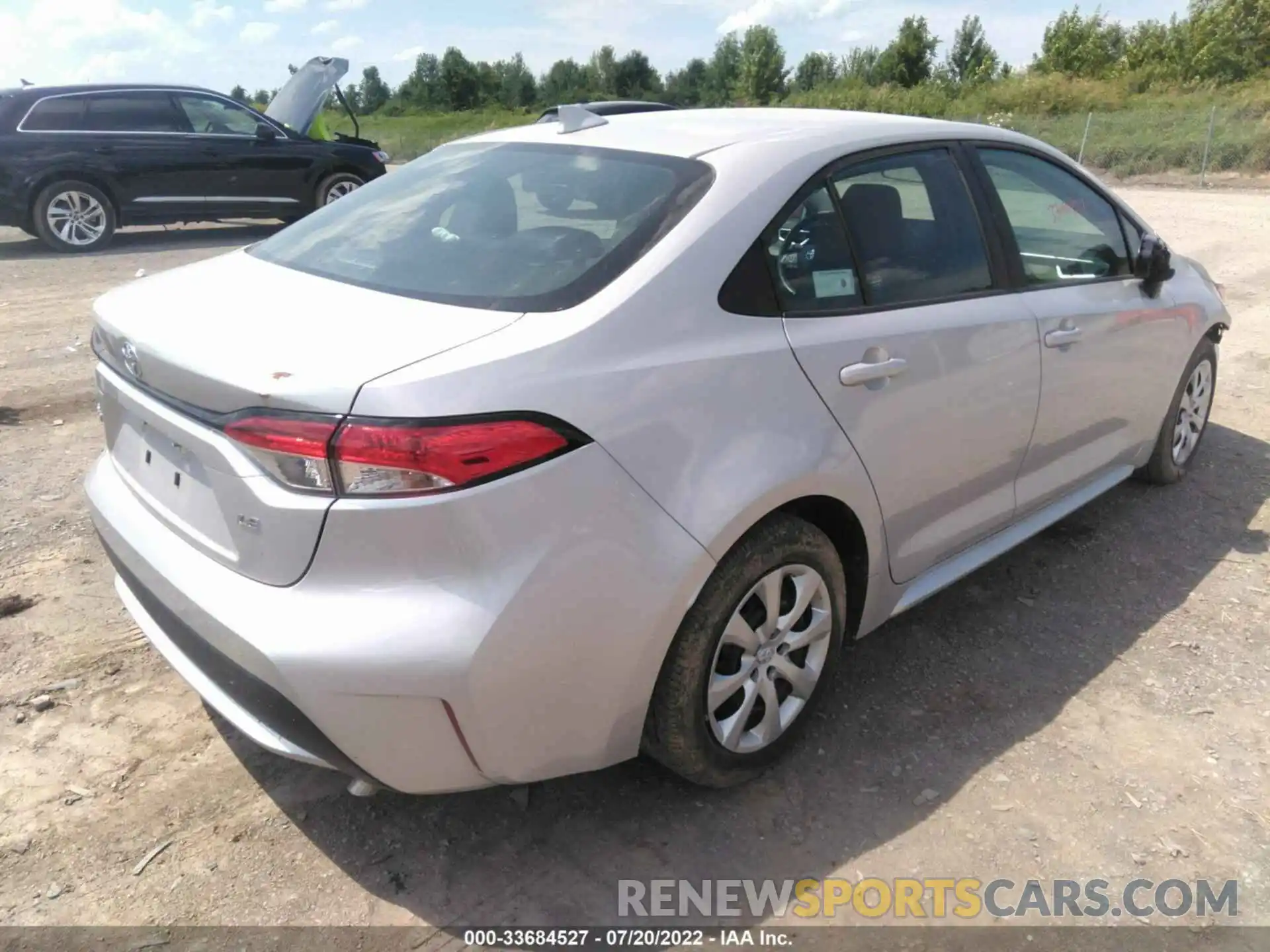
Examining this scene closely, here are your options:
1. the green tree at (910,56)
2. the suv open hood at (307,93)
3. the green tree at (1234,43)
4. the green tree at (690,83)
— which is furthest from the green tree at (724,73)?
the suv open hood at (307,93)

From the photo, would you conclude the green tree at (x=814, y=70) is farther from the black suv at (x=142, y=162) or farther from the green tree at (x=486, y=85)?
the black suv at (x=142, y=162)

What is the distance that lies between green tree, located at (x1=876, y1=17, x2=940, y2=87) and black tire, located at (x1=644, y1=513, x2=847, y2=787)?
53.2 m

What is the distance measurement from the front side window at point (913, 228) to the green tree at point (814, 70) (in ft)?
209

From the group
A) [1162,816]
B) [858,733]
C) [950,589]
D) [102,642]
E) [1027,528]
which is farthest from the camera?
[950,589]

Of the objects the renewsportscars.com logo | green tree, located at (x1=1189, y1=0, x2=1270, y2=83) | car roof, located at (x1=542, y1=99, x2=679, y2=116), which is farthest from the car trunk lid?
green tree, located at (x1=1189, y1=0, x2=1270, y2=83)

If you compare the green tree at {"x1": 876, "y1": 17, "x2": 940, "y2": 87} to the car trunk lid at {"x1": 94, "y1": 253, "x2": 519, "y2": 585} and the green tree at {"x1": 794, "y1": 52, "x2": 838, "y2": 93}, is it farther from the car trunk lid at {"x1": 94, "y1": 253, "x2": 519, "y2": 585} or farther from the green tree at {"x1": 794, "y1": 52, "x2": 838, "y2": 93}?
the car trunk lid at {"x1": 94, "y1": 253, "x2": 519, "y2": 585}

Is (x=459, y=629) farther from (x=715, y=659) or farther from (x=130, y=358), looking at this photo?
(x=130, y=358)

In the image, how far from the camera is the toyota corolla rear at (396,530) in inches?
76.0

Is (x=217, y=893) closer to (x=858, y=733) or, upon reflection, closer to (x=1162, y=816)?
(x=858, y=733)

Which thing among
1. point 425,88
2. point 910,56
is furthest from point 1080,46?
point 425,88

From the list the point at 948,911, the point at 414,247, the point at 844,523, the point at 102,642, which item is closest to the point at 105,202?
the point at 102,642

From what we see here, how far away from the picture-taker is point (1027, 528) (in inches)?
139

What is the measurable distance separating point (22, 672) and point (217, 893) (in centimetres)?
127

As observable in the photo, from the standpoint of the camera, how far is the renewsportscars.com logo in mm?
2314
